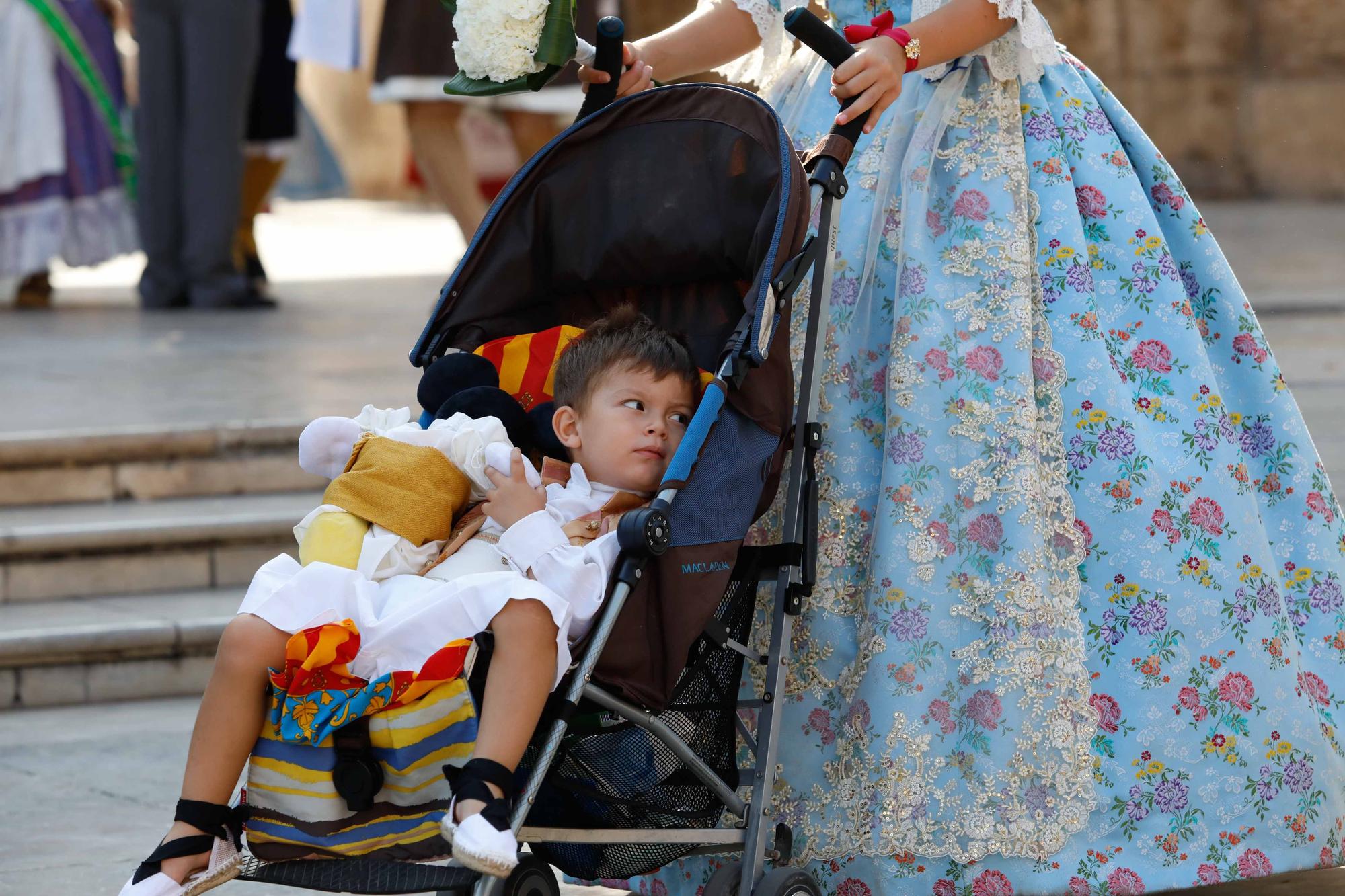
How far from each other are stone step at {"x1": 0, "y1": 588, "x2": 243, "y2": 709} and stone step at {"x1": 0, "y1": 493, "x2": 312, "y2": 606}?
15 cm

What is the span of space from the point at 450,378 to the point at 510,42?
1.63 ft

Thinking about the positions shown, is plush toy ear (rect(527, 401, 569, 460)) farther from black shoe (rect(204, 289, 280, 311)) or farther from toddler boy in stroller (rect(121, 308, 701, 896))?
black shoe (rect(204, 289, 280, 311))

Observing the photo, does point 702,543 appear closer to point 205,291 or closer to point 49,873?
point 49,873

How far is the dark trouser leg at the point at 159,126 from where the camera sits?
6980mm

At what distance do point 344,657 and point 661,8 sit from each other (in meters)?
9.25

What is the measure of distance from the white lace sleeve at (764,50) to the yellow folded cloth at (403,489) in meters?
0.99

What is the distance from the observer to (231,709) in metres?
2.15

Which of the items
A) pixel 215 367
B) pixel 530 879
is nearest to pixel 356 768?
pixel 530 879

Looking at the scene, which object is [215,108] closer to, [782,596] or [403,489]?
[403,489]

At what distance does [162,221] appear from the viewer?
722cm

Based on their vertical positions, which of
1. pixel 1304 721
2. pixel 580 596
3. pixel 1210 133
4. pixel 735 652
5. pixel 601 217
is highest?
pixel 601 217

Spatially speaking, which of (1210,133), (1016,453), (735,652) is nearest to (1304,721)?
(1016,453)

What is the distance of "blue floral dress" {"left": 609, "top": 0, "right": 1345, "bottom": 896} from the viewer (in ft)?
8.30

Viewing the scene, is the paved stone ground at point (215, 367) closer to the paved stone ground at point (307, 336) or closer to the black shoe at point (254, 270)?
the paved stone ground at point (307, 336)
